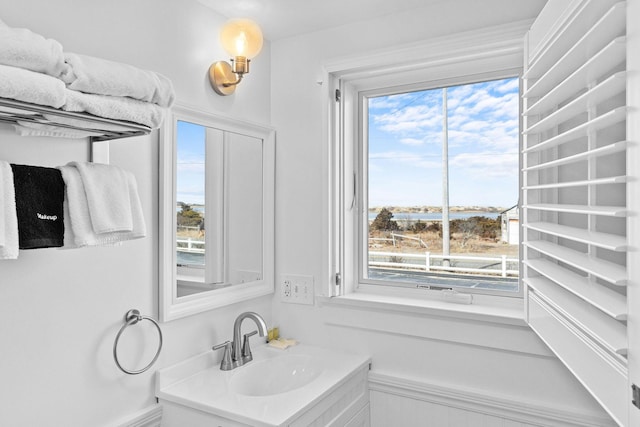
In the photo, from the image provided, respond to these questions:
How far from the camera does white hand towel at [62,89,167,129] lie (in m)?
1.06

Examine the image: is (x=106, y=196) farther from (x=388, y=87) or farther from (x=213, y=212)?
(x=388, y=87)

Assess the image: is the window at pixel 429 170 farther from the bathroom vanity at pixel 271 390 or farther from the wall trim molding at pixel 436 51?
the bathroom vanity at pixel 271 390

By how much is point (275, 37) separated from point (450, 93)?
2.87ft

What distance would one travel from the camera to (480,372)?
5.81 ft

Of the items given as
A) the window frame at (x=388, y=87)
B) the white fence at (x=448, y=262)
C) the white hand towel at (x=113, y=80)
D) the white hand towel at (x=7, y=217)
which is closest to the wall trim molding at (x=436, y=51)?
the window frame at (x=388, y=87)

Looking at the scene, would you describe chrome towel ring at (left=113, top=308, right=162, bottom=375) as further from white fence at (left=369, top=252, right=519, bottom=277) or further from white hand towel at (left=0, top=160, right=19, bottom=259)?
white fence at (left=369, top=252, right=519, bottom=277)

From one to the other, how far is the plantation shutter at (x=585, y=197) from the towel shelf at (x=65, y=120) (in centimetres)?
111

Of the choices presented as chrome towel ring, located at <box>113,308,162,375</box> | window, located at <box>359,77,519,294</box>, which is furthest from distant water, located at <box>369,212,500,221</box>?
chrome towel ring, located at <box>113,308,162,375</box>

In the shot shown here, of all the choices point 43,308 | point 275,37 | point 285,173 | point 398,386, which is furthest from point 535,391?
point 275,37

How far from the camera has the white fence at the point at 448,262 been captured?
1.87m

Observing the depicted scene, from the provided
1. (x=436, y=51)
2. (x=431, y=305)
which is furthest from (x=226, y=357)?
(x=436, y=51)

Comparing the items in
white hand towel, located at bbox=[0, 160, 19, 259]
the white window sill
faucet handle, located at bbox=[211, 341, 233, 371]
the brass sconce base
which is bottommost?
faucet handle, located at bbox=[211, 341, 233, 371]

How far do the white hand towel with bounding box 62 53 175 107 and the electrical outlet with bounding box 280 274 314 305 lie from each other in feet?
3.61

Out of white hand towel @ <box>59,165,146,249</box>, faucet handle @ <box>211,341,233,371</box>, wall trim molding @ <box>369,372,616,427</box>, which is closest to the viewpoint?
white hand towel @ <box>59,165,146,249</box>
